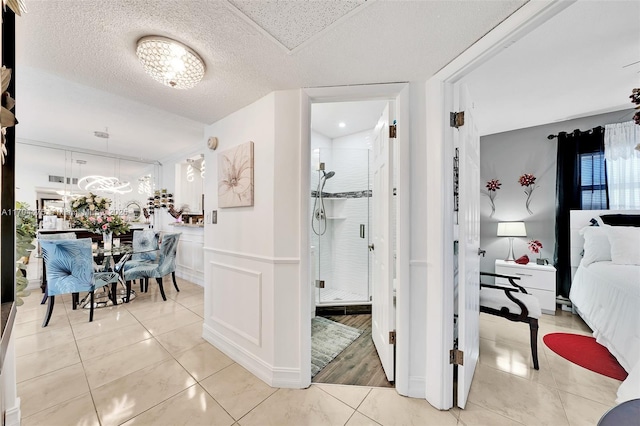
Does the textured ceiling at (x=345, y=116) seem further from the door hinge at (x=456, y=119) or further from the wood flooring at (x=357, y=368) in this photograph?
the wood flooring at (x=357, y=368)

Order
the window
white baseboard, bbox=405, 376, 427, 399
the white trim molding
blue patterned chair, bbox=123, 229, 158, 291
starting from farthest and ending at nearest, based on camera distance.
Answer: blue patterned chair, bbox=123, 229, 158, 291, the window, the white trim molding, white baseboard, bbox=405, 376, 427, 399

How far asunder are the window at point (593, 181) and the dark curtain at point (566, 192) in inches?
1.4

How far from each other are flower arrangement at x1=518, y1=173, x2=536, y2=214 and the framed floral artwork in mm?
3795

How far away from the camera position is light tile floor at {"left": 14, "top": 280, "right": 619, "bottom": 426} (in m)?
1.44

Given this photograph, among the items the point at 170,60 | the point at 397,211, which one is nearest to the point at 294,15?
the point at 170,60

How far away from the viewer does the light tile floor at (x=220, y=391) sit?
4.72 ft

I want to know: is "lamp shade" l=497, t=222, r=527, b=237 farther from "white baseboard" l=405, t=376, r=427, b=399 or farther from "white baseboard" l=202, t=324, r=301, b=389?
"white baseboard" l=202, t=324, r=301, b=389

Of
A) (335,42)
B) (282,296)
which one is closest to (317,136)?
(335,42)

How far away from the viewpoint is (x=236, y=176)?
2008 millimetres

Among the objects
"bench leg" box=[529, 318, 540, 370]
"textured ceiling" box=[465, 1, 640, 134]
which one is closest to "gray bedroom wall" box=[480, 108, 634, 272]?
"textured ceiling" box=[465, 1, 640, 134]

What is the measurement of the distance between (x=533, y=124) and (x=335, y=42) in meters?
3.45

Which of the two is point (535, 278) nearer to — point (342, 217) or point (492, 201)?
point (492, 201)

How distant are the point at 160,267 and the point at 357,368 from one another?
124 inches

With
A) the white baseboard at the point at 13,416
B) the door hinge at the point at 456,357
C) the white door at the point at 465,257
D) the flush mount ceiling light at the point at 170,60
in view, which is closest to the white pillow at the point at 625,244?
the white door at the point at 465,257
